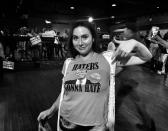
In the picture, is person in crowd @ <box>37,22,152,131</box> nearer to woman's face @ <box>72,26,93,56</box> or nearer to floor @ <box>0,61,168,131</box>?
woman's face @ <box>72,26,93,56</box>

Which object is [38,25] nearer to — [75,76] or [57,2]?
[57,2]

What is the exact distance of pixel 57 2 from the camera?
50.4 ft

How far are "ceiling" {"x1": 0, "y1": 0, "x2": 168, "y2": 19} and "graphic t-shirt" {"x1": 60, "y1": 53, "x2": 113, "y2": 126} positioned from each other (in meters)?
11.7

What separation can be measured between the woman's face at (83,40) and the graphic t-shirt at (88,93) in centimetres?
8

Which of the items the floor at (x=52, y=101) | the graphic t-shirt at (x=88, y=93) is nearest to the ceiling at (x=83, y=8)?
the floor at (x=52, y=101)

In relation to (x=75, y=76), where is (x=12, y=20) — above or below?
above

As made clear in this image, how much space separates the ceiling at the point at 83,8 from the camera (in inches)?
506

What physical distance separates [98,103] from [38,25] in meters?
14.5

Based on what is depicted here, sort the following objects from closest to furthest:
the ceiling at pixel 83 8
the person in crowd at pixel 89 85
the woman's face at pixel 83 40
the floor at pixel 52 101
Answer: the person in crowd at pixel 89 85
the woman's face at pixel 83 40
the floor at pixel 52 101
the ceiling at pixel 83 8

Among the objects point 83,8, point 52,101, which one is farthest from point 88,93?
point 83,8

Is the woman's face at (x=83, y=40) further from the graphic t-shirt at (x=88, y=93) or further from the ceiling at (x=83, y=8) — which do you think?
the ceiling at (x=83, y=8)

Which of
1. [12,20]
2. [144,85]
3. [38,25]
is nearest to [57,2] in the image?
[38,25]

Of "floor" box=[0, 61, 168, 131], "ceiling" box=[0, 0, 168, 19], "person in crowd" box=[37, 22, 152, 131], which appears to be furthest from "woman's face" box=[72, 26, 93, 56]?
"ceiling" box=[0, 0, 168, 19]

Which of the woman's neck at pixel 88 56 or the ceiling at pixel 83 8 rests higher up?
the ceiling at pixel 83 8
